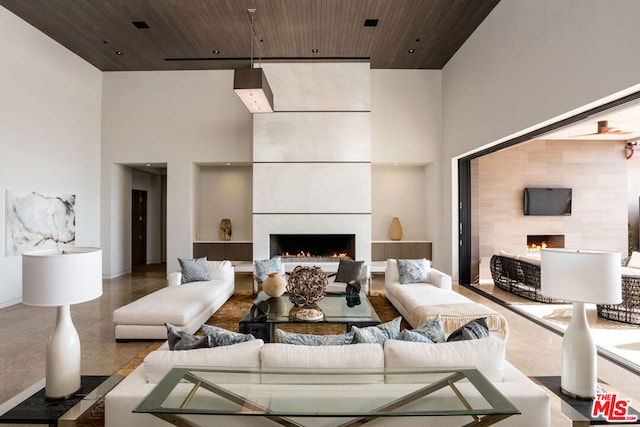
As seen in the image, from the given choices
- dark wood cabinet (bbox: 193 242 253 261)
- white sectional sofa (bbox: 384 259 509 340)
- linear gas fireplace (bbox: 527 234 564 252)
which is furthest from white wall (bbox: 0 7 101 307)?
linear gas fireplace (bbox: 527 234 564 252)

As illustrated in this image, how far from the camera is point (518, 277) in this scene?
620cm

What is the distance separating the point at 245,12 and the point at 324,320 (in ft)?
15.7

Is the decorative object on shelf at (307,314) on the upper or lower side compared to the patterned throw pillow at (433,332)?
→ lower

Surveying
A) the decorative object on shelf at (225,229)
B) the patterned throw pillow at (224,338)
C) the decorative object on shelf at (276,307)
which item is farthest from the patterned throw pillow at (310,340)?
the decorative object on shelf at (225,229)

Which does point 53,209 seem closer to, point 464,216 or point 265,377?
point 265,377

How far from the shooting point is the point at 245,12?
571cm

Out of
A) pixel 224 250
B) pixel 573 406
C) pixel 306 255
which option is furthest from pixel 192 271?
pixel 573 406

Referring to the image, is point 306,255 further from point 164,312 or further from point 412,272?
point 164,312

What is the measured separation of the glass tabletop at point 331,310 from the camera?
3.69 m

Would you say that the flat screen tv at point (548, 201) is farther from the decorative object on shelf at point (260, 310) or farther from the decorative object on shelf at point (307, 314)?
the decorative object on shelf at point (260, 310)

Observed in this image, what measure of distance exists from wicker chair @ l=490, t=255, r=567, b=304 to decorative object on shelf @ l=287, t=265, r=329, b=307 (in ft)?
12.2

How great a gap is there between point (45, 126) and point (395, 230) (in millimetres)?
6990

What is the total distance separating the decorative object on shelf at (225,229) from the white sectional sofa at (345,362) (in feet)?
22.3

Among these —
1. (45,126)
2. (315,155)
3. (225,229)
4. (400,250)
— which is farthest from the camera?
(225,229)
